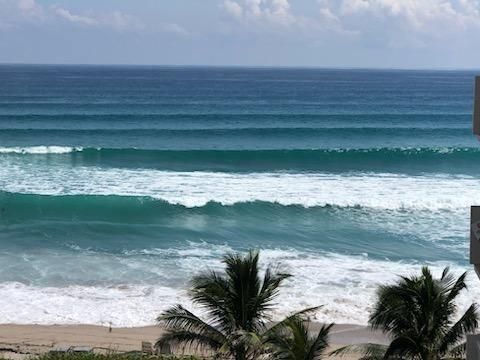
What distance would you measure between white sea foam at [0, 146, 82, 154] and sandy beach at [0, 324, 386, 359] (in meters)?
26.4

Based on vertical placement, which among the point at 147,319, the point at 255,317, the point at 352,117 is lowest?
the point at 147,319

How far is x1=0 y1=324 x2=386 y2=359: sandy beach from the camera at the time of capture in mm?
18219

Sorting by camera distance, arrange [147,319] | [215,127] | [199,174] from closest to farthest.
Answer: [147,319] < [199,174] < [215,127]

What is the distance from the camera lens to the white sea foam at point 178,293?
2028 centimetres

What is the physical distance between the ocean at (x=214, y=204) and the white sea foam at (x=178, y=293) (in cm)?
5

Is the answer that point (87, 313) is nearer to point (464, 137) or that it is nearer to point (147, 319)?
point (147, 319)

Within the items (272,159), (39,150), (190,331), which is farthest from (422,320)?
(39,150)

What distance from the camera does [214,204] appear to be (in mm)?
33000

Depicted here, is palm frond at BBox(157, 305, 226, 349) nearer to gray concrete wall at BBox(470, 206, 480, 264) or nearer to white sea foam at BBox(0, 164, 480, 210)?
gray concrete wall at BBox(470, 206, 480, 264)

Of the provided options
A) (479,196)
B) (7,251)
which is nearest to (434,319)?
(7,251)

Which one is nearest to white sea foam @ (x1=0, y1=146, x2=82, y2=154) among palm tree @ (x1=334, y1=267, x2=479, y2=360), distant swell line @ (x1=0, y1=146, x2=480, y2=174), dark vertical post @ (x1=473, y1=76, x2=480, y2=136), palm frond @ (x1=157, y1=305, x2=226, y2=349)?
distant swell line @ (x1=0, y1=146, x2=480, y2=174)

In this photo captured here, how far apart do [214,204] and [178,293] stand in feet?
37.4

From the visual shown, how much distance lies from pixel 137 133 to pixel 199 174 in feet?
46.2

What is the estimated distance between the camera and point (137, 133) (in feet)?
174
